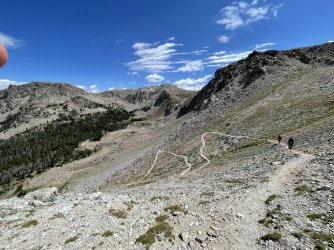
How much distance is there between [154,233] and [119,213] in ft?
15.5

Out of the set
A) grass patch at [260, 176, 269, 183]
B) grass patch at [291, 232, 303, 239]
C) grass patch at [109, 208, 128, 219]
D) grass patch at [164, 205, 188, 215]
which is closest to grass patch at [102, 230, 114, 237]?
grass patch at [109, 208, 128, 219]

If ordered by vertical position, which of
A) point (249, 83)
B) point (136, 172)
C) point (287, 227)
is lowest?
point (136, 172)

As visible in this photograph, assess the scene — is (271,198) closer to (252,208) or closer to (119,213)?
(252,208)

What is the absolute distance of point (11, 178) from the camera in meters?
156

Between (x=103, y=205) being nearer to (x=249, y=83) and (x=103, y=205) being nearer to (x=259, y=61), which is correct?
(x=249, y=83)

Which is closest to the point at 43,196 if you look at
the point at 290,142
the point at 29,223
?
the point at 29,223

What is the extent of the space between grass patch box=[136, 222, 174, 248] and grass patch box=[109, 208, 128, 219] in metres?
3.47

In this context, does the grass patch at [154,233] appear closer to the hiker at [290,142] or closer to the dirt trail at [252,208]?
the dirt trail at [252,208]

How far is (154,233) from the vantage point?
65.4 feet

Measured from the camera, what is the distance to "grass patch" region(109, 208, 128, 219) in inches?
911

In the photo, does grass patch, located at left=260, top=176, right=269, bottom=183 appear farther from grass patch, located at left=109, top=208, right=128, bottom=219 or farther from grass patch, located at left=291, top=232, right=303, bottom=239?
grass patch, located at left=109, top=208, right=128, bottom=219

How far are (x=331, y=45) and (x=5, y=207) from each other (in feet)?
535

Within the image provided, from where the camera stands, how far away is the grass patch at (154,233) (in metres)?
19.0

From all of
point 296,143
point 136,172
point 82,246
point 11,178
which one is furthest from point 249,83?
point 11,178
